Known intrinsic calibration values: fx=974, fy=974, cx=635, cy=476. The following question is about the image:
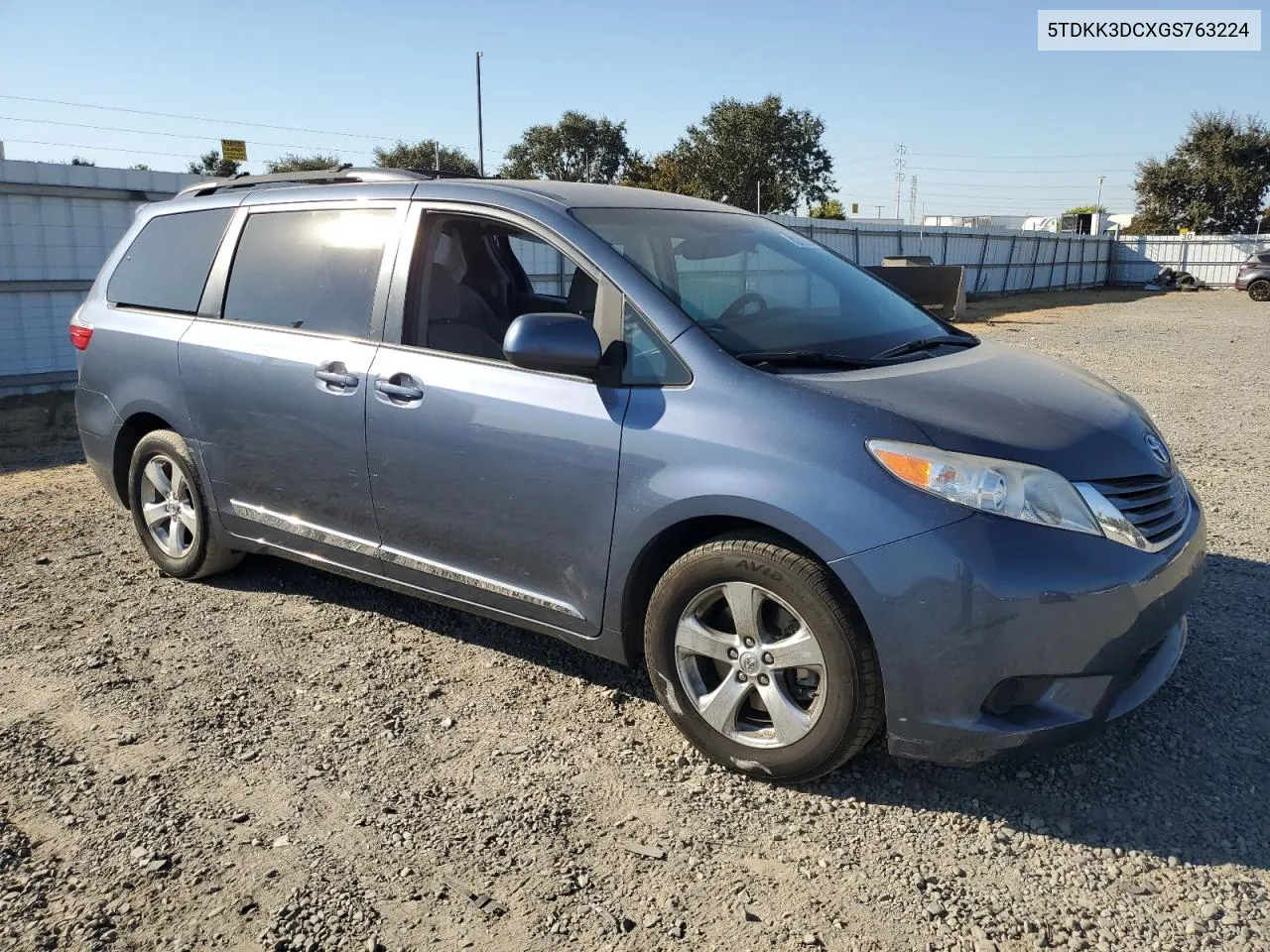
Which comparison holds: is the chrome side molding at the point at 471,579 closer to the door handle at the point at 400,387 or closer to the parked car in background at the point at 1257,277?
the door handle at the point at 400,387

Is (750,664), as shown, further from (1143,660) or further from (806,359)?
(1143,660)

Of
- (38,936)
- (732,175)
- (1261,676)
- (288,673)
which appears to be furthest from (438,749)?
(732,175)

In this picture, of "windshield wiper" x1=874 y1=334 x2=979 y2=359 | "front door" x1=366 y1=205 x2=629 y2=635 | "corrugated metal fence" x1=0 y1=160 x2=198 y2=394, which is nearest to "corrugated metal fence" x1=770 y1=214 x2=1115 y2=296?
"corrugated metal fence" x1=0 y1=160 x2=198 y2=394

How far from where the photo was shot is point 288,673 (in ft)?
12.6

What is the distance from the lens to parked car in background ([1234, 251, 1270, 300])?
29.2 m

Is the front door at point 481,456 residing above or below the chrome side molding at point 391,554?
above

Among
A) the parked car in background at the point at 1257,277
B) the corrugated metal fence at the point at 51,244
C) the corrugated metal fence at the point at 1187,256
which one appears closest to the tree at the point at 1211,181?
the corrugated metal fence at the point at 1187,256

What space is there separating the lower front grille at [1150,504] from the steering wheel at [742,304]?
127 centimetres

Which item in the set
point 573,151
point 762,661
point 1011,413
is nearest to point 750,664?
point 762,661

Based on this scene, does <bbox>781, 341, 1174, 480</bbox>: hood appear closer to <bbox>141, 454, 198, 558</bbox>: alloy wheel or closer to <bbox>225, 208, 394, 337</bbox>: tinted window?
<bbox>225, 208, 394, 337</bbox>: tinted window

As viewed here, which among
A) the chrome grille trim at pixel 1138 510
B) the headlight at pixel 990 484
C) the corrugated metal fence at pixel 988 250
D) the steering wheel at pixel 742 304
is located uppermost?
the corrugated metal fence at pixel 988 250

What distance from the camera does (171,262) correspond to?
475cm

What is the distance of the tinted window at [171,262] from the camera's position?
4570 millimetres

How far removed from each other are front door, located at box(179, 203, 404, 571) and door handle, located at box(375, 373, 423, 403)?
12 centimetres
